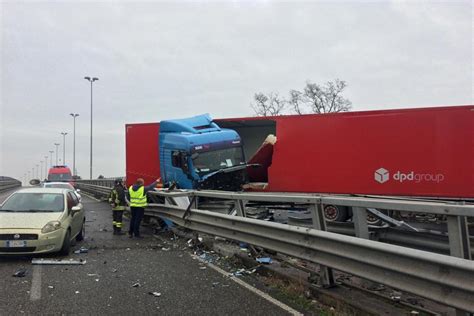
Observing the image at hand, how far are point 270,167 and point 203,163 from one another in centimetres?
198

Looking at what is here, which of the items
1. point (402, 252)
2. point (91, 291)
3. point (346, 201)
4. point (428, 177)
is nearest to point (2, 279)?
point (91, 291)

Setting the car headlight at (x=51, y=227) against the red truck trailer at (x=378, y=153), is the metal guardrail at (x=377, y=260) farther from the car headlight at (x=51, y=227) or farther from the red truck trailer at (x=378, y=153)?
the red truck trailer at (x=378, y=153)

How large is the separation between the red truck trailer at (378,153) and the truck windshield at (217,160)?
1027mm

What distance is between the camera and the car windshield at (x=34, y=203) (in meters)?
9.12

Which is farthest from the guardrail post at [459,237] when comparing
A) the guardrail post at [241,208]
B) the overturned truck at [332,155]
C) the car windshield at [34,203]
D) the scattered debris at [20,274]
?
the car windshield at [34,203]

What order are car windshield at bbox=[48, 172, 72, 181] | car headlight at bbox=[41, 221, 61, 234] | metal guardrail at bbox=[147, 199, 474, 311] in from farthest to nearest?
1. car windshield at bbox=[48, 172, 72, 181]
2. car headlight at bbox=[41, 221, 61, 234]
3. metal guardrail at bbox=[147, 199, 474, 311]

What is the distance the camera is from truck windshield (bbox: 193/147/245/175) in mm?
12727

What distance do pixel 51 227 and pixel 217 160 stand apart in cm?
573

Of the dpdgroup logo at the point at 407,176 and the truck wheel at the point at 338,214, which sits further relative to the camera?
the truck wheel at the point at 338,214

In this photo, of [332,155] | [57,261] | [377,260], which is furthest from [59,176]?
[377,260]

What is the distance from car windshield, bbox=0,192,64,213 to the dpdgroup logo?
714cm

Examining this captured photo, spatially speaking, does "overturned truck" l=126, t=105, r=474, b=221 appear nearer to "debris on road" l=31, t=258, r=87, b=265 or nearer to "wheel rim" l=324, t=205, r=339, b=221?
"wheel rim" l=324, t=205, r=339, b=221

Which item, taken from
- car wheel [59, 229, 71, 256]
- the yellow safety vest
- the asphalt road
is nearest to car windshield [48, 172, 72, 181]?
the yellow safety vest

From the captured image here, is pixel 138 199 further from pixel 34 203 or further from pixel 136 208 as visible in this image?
pixel 34 203
